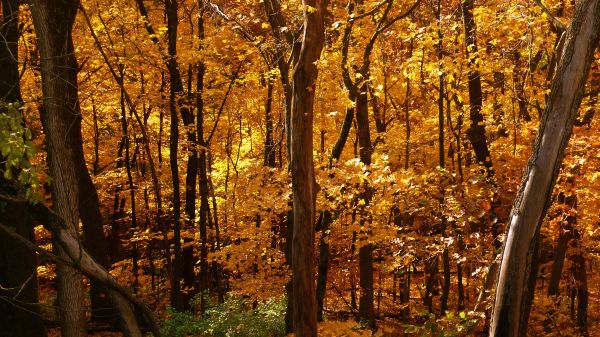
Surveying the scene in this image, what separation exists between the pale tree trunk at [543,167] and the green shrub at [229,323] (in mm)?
8591

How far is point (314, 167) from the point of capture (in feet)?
28.2

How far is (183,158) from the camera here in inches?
836

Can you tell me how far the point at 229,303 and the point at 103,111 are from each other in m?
9.06

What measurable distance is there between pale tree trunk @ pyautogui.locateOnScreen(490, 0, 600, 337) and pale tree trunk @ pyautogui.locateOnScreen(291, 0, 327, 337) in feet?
10.1

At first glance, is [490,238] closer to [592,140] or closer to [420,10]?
[592,140]

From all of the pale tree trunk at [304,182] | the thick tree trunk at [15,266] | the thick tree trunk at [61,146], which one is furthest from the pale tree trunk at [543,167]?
the thick tree trunk at [15,266]

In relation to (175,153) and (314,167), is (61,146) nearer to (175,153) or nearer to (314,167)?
(314,167)

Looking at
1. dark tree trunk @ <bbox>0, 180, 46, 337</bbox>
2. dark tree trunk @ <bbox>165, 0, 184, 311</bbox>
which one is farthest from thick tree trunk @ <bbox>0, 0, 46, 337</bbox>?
dark tree trunk @ <bbox>165, 0, 184, 311</bbox>

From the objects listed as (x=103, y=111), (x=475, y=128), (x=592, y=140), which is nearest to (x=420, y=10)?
(x=475, y=128)

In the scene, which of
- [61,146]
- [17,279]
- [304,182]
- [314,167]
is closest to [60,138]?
[61,146]

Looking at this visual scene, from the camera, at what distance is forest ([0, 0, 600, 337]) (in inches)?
230

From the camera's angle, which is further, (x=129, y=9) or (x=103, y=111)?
(x=103, y=111)

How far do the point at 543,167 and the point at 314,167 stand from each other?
478 cm

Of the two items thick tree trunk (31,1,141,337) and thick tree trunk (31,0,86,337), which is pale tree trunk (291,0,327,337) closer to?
thick tree trunk (31,1,141,337)
